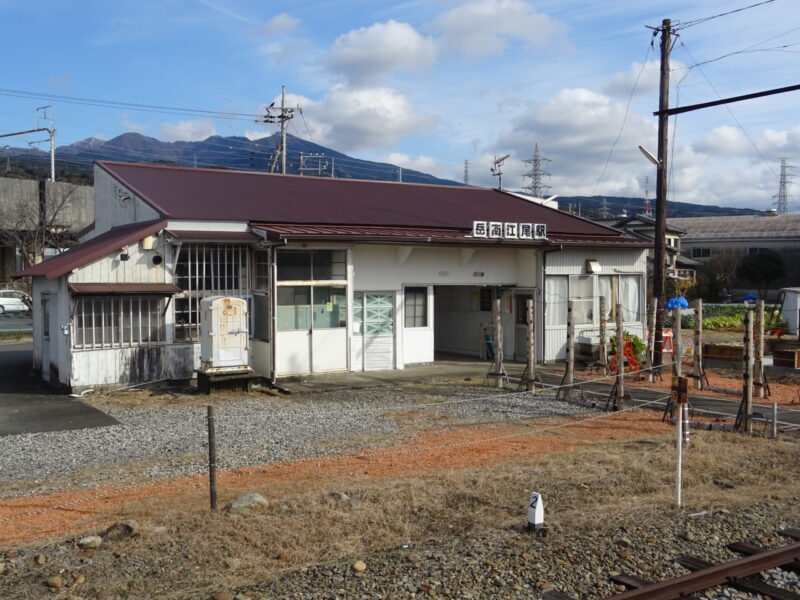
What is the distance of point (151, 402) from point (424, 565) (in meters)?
9.43

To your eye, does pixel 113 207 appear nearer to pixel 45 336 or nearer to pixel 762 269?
pixel 45 336

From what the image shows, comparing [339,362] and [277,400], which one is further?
[339,362]

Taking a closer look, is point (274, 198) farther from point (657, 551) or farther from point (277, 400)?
point (657, 551)

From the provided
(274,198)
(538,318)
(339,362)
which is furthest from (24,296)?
(538,318)

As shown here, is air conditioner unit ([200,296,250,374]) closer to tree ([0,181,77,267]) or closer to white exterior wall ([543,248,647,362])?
white exterior wall ([543,248,647,362])

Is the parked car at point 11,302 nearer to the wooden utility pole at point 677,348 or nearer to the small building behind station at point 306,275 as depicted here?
the small building behind station at point 306,275

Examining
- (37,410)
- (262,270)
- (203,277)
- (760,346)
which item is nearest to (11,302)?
(203,277)

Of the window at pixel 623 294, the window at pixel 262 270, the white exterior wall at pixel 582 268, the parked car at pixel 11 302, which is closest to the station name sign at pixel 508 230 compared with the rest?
the white exterior wall at pixel 582 268

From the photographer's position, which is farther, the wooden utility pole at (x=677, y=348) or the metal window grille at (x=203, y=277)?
the metal window grille at (x=203, y=277)

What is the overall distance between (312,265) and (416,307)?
3.40 metres

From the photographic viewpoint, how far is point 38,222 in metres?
34.3

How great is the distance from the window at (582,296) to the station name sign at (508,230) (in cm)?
192

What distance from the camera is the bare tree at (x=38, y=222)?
34.0 metres

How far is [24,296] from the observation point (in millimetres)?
32969
